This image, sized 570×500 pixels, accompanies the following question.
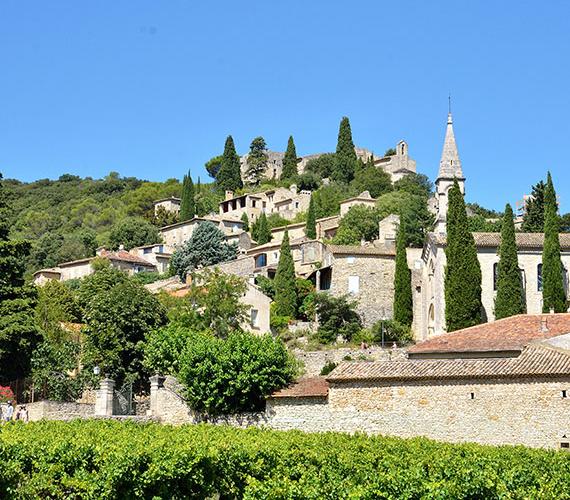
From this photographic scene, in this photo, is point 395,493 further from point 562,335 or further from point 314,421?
point 562,335

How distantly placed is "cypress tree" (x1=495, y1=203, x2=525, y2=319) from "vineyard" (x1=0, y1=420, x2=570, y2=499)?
30.2 metres

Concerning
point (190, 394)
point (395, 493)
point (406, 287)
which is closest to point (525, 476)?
point (395, 493)

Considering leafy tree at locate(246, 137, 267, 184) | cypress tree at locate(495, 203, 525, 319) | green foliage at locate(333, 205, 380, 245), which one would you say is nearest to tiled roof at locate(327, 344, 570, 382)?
cypress tree at locate(495, 203, 525, 319)

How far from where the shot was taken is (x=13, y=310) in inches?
1750

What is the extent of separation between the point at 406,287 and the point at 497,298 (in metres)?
10.0

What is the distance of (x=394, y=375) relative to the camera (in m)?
34.0

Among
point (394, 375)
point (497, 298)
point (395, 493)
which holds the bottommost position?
point (395, 493)

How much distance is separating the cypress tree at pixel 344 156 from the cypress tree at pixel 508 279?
7029 cm

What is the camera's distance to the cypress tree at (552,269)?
55594mm

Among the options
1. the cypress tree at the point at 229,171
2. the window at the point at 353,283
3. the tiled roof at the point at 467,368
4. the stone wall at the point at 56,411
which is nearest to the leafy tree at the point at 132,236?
the cypress tree at the point at 229,171

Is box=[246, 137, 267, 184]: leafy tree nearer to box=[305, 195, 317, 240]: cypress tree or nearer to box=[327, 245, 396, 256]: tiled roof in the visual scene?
box=[305, 195, 317, 240]: cypress tree

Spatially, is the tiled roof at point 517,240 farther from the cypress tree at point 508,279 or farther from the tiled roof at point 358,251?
the tiled roof at point 358,251

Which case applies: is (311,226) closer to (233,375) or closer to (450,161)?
(450,161)

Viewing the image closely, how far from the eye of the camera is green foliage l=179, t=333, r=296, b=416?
38000 mm
